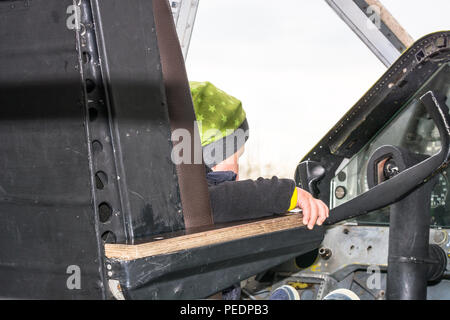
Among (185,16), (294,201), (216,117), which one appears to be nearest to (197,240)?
(294,201)

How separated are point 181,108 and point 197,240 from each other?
30 centimetres

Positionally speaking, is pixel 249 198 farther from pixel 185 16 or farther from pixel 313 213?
pixel 185 16

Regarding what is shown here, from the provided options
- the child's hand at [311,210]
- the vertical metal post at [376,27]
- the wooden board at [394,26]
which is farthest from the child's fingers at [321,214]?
the wooden board at [394,26]

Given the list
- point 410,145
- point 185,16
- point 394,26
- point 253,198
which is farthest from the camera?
point 185,16

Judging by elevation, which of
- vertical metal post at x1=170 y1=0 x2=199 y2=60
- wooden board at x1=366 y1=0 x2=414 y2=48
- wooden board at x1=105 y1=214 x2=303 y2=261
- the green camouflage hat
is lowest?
wooden board at x1=105 y1=214 x2=303 y2=261

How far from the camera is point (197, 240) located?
101 centimetres

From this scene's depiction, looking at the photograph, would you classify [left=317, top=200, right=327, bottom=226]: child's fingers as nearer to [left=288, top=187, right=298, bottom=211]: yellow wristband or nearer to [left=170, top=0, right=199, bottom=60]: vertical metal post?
[left=288, top=187, right=298, bottom=211]: yellow wristband

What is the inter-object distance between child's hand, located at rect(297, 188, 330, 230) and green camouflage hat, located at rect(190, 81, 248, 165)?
44cm

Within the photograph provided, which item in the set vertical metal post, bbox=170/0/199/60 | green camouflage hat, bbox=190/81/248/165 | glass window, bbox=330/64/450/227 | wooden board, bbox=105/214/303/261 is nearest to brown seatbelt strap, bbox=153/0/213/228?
wooden board, bbox=105/214/303/261

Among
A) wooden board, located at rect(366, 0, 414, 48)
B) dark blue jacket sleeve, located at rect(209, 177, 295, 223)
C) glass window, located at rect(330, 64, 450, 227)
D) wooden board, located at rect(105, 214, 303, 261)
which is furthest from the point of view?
wooden board, located at rect(366, 0, 414, 48)

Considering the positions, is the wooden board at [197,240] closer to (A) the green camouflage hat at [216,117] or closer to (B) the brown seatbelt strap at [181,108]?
(B) the brown seatbelt strap at [181,108]

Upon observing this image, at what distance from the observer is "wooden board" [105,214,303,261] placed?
2.98ft
